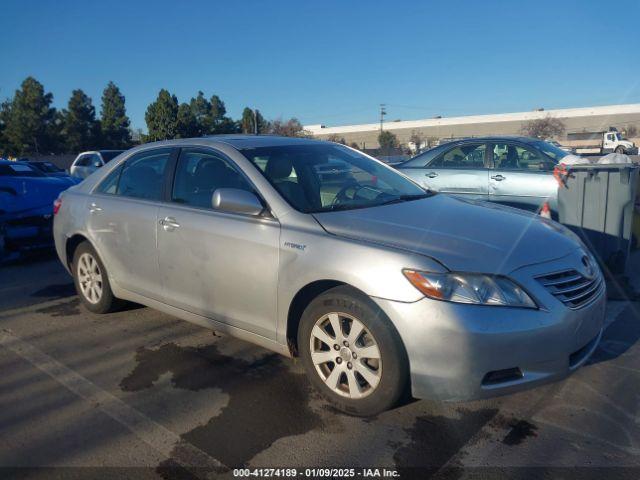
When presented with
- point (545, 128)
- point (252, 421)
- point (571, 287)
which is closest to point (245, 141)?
point (252, 421)

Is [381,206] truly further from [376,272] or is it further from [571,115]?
[571,115]

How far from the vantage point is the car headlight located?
2.65 m

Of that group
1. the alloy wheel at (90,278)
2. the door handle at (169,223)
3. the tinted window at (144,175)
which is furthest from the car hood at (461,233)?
the alloy wheel at (90,278)

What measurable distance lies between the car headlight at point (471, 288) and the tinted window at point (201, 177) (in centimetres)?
155

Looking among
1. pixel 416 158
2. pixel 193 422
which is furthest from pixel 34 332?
pixel 416 158

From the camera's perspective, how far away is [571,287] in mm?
2916

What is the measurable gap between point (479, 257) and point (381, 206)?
3.17 ft

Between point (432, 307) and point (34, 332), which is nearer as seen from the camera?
point (432, 307)

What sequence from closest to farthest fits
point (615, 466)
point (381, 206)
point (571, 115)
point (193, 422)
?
point (615, 466) → point (193, 422) → point (381, 206) → point (571, 115)

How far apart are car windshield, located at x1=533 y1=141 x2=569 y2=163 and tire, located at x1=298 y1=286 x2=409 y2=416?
17.6ft

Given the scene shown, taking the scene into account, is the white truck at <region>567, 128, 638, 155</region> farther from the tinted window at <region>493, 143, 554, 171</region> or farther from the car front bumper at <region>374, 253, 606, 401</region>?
the car front bumper at <region>374, 253, 606, 401</region>

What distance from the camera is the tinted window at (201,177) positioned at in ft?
12.5

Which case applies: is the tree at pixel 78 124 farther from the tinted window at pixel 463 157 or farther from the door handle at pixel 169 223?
the door handle at pixel 169 223

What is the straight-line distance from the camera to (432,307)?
2.63m
